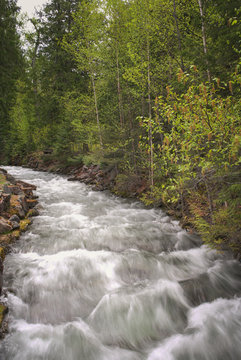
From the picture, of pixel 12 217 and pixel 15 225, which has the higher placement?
pixel 12 217

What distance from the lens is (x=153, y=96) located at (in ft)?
38.4

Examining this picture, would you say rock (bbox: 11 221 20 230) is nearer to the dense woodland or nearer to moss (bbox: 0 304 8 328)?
moss (bbox: 0 304 8 328)

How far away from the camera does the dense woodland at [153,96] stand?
4.16 meters

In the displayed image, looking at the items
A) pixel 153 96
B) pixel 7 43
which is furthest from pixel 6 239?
pixel 7 43

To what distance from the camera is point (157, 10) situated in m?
9.09

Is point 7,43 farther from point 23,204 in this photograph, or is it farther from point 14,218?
point 14,218

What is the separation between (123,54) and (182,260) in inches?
497

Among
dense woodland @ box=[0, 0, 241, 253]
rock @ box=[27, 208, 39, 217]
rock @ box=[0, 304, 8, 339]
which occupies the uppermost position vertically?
dense woodland @ box=[0, 0, 241, 253]

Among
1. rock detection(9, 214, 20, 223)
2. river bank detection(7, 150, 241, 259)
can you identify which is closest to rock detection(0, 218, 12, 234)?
rock detection(9, 214, 20, 223)

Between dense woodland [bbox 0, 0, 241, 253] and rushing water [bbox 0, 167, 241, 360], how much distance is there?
1260 millimetres

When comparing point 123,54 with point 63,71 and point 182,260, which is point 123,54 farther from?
point 182,260

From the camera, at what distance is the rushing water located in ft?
11.5

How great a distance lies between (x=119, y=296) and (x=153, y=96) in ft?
34.6

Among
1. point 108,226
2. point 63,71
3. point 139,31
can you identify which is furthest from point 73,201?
point 63,71
